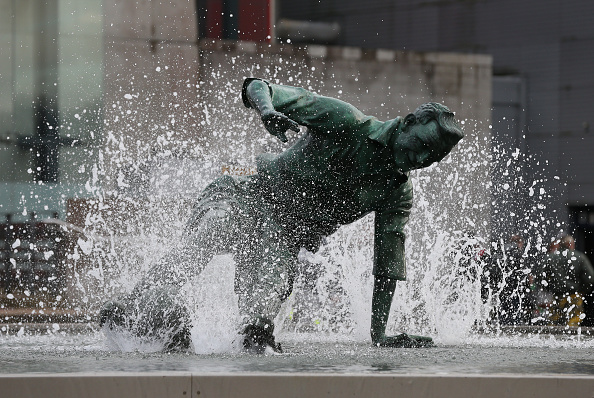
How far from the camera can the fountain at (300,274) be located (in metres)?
3.25

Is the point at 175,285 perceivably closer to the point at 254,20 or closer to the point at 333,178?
the point at 333,178

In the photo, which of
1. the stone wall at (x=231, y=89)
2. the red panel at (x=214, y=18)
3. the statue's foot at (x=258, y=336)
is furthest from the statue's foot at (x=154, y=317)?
the red panel at (x=214, y=18)

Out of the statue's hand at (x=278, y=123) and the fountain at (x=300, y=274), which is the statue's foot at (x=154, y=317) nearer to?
the fountain at (x=300, y=274)

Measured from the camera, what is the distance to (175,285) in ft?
15.0

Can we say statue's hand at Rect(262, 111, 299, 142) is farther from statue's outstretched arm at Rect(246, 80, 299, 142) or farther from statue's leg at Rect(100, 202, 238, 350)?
statue's leg at Rect(100, 202, 238, 350)

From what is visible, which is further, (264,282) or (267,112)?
(264,282)

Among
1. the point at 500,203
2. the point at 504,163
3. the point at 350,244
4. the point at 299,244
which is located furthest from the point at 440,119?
the point at 504,163

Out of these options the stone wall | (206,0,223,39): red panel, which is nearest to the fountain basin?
the stone wall

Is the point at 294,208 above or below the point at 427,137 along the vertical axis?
below

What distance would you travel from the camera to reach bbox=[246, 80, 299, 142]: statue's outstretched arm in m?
4.22
